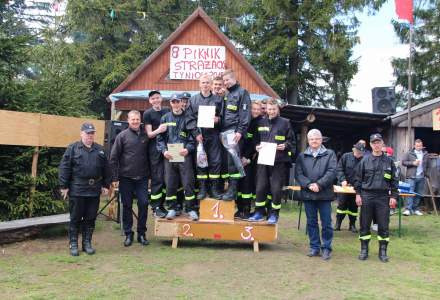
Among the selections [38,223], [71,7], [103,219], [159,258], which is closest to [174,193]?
[159,258]

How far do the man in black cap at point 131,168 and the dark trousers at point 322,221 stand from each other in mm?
2432

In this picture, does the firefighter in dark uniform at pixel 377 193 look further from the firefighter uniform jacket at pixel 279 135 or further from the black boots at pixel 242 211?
the black boots at pixel 242 211

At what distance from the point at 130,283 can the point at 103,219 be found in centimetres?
475

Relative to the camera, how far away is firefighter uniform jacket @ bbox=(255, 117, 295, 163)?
720 centimetres

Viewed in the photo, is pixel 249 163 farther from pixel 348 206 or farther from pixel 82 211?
pixel 348 206

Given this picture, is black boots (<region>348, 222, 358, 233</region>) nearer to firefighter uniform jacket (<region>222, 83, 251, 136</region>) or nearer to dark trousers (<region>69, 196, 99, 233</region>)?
firefighter uniform jacket (<region>222, 83, 251, 136</region>)


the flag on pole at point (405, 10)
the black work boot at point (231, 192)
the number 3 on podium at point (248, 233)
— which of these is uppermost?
the flag on pole at point (405, 10)

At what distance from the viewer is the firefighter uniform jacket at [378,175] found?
23.2ft

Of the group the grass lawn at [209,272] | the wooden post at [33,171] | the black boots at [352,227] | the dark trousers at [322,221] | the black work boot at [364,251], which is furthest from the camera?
the black boots at [352,227]

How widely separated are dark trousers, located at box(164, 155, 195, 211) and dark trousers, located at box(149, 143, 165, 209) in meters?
0.13

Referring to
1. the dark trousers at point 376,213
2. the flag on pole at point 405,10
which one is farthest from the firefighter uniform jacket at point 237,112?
the flag on pole at point 405,10

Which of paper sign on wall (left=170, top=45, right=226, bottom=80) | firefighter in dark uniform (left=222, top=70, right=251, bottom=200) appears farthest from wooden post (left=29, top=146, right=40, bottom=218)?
paper sign on wall (left=170, top=45, right=226, bottom=80)

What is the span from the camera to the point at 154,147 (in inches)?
295

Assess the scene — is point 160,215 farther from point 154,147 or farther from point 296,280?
point 296,280
